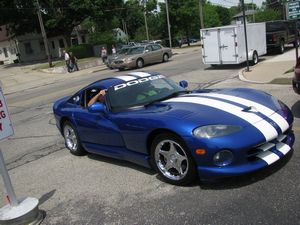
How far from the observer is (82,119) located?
660 cm

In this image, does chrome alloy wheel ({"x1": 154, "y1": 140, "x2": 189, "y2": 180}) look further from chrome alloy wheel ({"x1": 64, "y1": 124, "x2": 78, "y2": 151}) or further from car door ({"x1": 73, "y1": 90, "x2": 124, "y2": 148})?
chrome alloy wheel ({"x1": 64, "y1": 124, "x2": 78, "y2": 151})

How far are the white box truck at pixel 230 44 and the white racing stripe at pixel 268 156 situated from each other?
46.4 feet

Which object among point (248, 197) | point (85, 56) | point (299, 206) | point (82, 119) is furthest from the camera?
point (85, 56)

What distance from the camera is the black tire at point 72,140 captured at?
7.04 m

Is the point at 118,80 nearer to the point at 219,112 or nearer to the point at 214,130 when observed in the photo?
the point at 219,112

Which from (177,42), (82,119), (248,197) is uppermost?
(82,119)

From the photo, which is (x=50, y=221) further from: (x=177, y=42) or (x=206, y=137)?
(x=177, y=42)

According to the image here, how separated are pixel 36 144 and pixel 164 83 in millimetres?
3591

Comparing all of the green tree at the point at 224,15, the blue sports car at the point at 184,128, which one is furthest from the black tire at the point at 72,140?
the green tree at the point at 224,15

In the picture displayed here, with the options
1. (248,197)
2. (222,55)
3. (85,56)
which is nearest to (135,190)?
(248,197)

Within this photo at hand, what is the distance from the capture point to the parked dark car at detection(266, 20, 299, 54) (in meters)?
22.7

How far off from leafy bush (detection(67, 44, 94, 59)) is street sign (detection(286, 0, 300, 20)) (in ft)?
99.9

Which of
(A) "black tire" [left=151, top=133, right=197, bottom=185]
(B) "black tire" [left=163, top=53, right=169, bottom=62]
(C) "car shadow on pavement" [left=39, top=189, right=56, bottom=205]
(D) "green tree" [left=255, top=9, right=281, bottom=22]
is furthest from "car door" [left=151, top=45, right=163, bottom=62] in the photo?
(D) "green tree" [left=255, top=9, right=281, bottom=22]

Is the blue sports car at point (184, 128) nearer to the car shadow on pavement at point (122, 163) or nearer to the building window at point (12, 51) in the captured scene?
the car shadow on pavement at point (122, 163)
